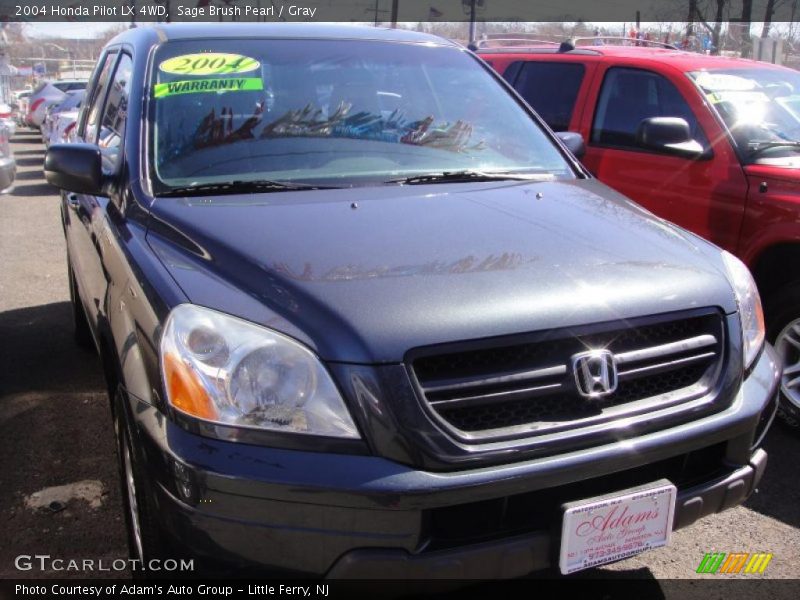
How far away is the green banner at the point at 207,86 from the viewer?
318 cm

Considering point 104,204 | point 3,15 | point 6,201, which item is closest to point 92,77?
point 104,204

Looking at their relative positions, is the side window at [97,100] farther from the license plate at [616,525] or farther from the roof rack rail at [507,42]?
the roof rack rail at [507,42]

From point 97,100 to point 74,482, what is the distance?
2010 millimetres

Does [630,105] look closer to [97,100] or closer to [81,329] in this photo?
[97,100]

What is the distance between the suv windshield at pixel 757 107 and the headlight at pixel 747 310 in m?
2.04

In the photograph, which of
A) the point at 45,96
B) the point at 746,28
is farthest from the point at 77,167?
the point at 45,96

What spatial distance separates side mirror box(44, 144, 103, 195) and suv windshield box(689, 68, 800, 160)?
134 inches

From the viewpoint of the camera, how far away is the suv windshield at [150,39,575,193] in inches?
120

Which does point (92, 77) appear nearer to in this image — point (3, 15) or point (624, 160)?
point (624, 160)

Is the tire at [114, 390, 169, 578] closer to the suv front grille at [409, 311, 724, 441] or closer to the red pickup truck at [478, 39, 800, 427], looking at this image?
the suv front grille at [409, 311, 724, 441]

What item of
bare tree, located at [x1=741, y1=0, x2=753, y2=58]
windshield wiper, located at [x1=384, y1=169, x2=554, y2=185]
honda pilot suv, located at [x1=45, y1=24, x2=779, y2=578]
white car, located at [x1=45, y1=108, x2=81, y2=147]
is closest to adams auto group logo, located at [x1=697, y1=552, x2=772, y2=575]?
honda pilot suv, located at [x1=45, y1=24, x2=779, y2=578]

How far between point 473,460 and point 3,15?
2058cm

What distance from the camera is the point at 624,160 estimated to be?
516 centimetres

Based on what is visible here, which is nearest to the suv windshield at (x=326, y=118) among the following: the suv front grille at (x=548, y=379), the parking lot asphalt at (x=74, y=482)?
the suv front grille at (x=548, y=379)
